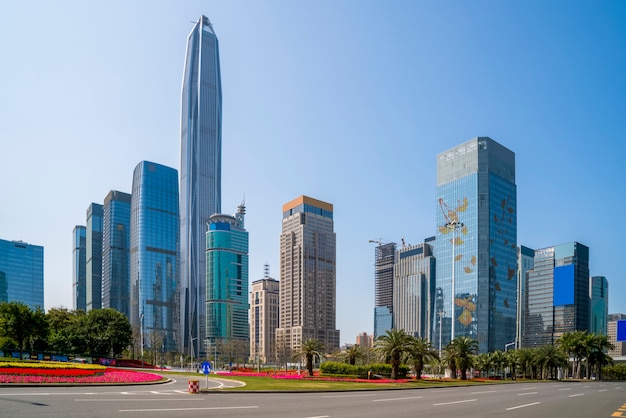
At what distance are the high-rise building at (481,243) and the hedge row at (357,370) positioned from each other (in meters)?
117

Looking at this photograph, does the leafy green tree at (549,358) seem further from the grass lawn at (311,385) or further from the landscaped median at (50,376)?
the landscaped median at (50,376)

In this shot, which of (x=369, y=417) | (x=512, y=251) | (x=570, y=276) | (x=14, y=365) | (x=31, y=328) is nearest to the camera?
(x=369, y=417)

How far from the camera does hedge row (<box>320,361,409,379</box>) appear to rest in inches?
2301

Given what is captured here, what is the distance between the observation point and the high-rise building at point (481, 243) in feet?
582

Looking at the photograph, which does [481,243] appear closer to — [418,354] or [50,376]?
[418,354]

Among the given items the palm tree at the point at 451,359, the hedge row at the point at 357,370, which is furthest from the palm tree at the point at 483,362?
the hedge row at the point at 357,370

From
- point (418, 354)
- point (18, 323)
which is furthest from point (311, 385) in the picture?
point (18, 323)

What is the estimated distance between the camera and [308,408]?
67.0 feet

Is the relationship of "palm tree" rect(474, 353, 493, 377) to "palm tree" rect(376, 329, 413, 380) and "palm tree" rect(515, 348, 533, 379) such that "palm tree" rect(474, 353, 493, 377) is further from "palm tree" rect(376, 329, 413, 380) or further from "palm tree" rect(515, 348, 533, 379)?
"palm tree" rect(376, 329, 413, 380)

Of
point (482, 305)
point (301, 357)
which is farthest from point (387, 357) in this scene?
point (482, 305)

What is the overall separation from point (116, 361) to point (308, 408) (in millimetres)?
72521

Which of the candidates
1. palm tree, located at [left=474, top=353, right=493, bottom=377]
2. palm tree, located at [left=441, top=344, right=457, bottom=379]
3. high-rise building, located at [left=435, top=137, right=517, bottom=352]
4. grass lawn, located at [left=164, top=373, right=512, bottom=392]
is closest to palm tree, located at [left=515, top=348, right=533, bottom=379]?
palm tree, located at [left=474, top=353, right=493, bottom=377]

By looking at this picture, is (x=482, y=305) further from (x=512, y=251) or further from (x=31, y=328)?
(x=31, y=328)

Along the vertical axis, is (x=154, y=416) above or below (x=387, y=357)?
above
